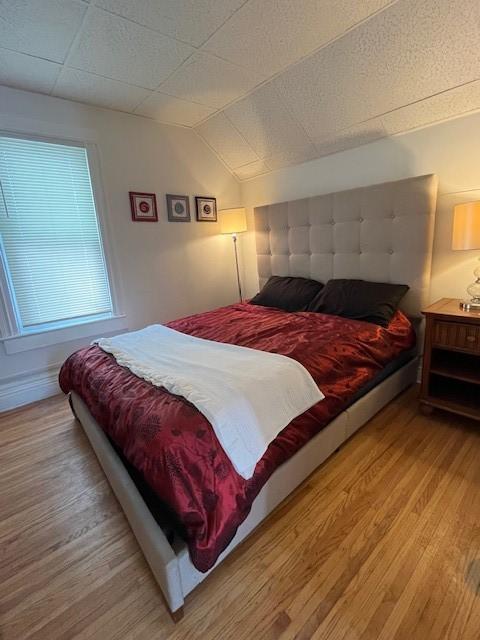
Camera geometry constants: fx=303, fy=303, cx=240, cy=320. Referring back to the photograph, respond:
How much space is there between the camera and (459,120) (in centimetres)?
204

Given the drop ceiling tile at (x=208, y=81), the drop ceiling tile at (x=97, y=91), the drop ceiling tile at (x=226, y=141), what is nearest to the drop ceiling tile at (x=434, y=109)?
the drop ceiling tile at (x=208, y=81)

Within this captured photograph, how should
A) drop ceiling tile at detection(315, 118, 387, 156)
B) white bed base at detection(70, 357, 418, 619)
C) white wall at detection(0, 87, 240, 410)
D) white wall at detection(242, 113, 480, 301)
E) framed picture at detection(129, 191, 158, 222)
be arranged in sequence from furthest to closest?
framed picture at detection(129, 191, 158, 222), white wall at detection(0, 87, 240, 410), drop ceiling tile at detection(315, 118, 387, 156), white wall at detection(242, 113, 480, 301), white bed base at detection(70, 357, 418, 619)

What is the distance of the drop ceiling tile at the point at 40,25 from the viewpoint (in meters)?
1.57

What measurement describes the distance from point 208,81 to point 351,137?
1.23m

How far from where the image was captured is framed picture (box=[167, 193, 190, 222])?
3152 millimetres

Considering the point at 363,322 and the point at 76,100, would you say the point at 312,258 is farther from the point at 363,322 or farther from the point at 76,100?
the point at 76,100

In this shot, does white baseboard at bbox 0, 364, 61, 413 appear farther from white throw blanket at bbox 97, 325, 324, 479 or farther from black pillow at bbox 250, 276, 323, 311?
black pillow at bbox 250, 276, 323, 311

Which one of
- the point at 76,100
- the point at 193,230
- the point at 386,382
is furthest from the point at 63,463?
the point at 76,100

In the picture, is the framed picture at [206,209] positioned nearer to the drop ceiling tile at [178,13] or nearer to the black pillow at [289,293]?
the black pillow at [289,293]

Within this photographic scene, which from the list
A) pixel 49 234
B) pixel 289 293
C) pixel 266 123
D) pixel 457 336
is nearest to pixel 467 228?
pixel 457 336

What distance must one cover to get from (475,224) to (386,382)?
1104 mm

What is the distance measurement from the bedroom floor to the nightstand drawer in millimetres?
563

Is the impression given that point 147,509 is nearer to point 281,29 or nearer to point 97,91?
point 281,29

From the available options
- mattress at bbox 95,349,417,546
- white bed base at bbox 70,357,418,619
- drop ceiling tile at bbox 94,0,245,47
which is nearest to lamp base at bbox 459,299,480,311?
white bed base at bbox 70,357,418,619
